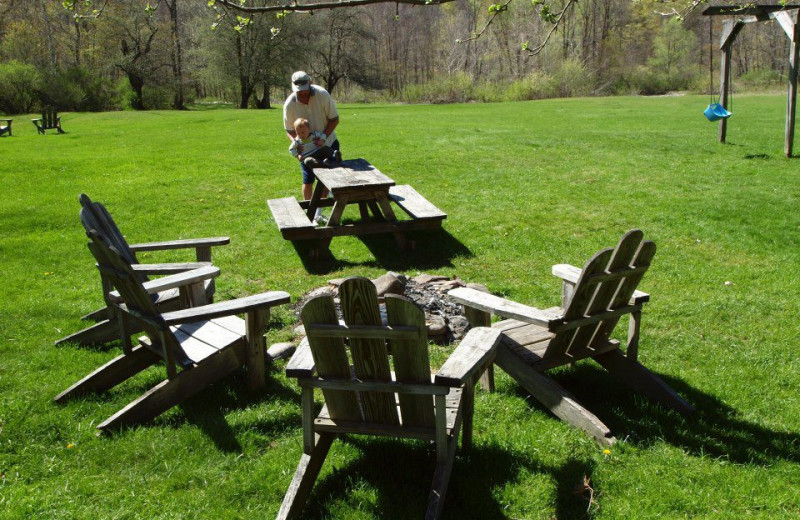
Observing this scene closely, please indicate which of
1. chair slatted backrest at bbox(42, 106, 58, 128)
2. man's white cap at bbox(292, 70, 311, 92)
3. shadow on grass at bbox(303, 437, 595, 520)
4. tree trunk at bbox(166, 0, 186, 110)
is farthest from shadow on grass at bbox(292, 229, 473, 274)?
tree trunk at bbox(166, 0, 186, 110)

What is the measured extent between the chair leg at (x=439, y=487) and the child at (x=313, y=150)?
699cm

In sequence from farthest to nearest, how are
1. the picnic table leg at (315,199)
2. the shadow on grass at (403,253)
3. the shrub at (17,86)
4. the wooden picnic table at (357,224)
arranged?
the shrub at (17,86)
the picnic table leg at (315,199)
the wooden picnic table at (357,224)
the shadow on grass at (403,253)

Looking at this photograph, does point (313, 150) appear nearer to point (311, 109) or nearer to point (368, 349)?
point (311, 109)

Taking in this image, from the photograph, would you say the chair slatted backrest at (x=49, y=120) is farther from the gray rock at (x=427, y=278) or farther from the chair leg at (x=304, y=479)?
the chair leg at (x=304, y=479)

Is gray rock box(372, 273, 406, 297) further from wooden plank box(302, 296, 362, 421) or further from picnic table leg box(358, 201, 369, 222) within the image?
picnic table leg box(358, 201, 369, 222)

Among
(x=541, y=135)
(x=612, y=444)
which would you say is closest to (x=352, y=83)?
(x=541, y=135)

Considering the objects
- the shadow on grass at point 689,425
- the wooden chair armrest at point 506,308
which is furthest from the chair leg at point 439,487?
the shadow on grass at point 689,425

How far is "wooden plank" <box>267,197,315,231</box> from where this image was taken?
→ 26.4 ft

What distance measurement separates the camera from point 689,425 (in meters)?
4.14

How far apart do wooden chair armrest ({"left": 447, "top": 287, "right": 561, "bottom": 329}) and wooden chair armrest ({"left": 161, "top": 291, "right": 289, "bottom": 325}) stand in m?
1.16

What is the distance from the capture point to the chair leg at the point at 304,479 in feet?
10.5

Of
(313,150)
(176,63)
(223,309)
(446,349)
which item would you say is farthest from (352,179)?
(176,63)

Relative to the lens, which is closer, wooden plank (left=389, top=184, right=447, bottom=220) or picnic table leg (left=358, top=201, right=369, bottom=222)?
wooden plank (left=389, top=184, right=447, bottom=220)

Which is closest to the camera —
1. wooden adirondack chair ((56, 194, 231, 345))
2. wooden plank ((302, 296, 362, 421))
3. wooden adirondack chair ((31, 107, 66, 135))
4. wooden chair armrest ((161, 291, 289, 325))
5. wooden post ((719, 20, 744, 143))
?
wooden plank ((302, 296, 362, 421))
